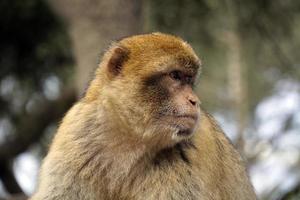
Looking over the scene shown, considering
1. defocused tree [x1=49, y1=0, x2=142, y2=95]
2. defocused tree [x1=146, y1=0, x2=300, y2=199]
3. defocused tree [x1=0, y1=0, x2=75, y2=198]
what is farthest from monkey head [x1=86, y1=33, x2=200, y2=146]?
defocused tree [x1=0, y1=0, x2=75, y2=198]

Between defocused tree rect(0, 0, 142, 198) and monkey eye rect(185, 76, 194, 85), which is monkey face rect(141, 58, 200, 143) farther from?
defocused tree rect(0, 0, 142, 198)

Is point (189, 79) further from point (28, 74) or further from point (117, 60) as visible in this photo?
point (28, 74)

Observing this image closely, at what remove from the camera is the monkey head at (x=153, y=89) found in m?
4.27

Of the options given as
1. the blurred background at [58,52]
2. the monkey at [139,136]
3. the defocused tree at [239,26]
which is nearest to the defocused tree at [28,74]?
the blurred background at [58,52]

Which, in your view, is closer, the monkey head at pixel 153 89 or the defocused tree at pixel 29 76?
the monkey head at pixel 153 89

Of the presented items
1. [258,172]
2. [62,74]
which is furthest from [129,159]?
[258,172]

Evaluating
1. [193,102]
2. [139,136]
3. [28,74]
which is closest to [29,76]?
[28,74]

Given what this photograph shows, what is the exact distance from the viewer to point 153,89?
438 centimetres

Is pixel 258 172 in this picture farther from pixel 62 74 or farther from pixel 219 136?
pixel 219 136

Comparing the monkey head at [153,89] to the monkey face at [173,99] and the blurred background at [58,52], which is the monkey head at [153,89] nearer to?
A: the monkey face at [173,99]

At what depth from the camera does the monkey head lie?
4266 millimetres

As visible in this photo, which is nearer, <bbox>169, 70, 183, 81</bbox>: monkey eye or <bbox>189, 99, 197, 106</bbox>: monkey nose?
<bbox>189, 99, 197, 106</bbox>: monkey nose

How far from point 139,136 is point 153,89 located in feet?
0.96

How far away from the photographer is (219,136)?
16.3 feet
